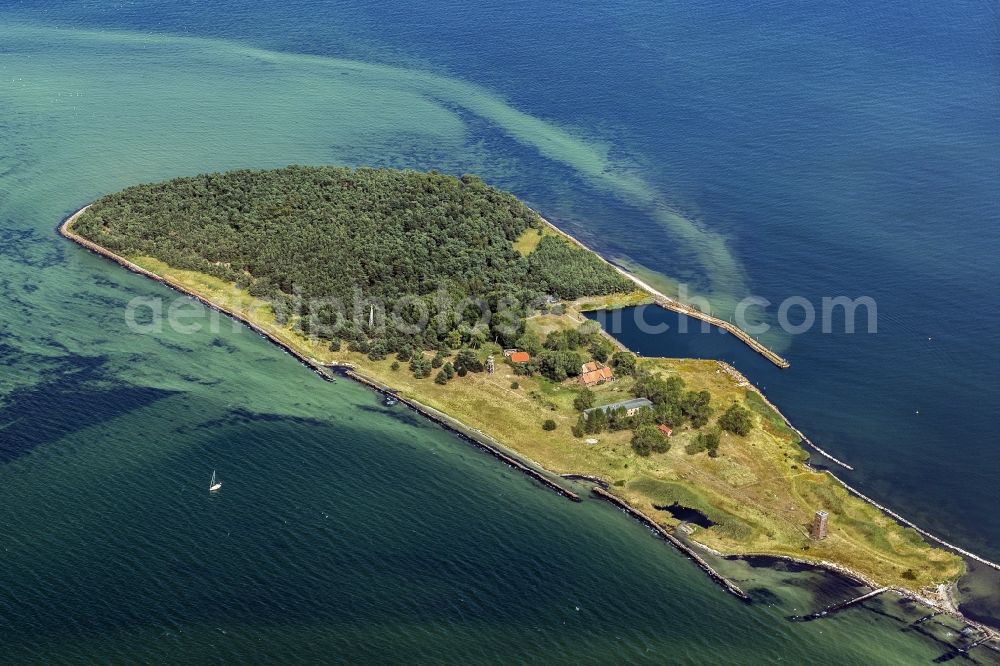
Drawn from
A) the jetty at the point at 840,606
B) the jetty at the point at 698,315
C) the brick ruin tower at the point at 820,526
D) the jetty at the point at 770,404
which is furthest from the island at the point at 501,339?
the jetty at the point at 840,606

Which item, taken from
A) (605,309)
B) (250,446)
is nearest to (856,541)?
(605,309)

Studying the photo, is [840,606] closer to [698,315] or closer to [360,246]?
[698,315]

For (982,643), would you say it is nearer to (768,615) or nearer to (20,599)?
(768,615)

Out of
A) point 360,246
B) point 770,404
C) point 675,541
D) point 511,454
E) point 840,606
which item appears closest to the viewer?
point 840,606

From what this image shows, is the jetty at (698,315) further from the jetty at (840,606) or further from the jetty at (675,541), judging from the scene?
the jetty at (840,606)

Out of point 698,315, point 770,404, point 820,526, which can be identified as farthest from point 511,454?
point 698,315
